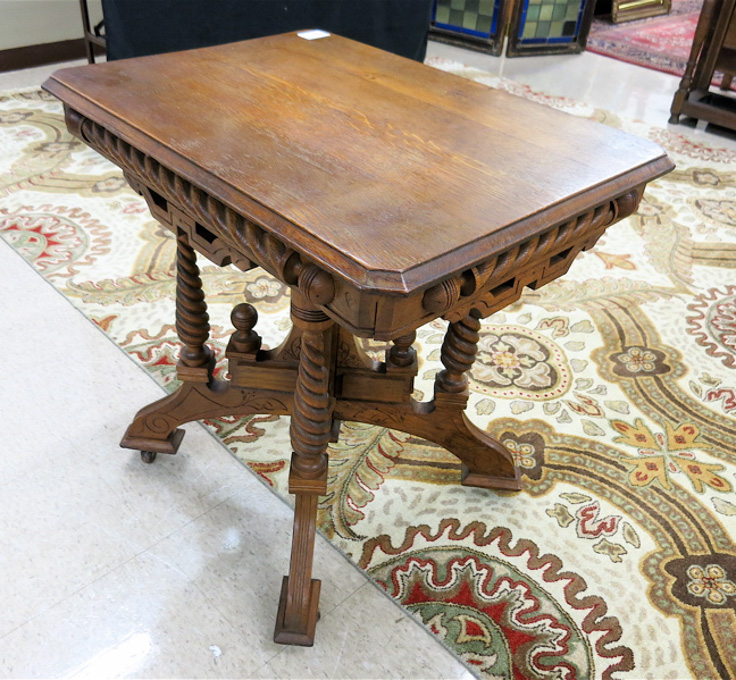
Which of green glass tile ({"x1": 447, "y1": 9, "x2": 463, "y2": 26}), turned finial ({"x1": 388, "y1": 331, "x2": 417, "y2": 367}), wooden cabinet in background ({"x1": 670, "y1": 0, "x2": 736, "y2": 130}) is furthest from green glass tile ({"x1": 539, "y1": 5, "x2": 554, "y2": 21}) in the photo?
turned finial ({"x1": 388, "y1": 331, "x2": 417, "y2": 367})

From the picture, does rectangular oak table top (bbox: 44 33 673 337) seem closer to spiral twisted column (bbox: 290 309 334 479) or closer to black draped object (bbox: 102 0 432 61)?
spiral twisted column (bbox: 290 309 334 479)

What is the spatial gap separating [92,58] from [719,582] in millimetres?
3234

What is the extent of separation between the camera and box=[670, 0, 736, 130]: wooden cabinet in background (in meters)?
3.32

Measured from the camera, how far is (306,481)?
46.6 inches

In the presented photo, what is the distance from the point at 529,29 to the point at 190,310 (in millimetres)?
3892

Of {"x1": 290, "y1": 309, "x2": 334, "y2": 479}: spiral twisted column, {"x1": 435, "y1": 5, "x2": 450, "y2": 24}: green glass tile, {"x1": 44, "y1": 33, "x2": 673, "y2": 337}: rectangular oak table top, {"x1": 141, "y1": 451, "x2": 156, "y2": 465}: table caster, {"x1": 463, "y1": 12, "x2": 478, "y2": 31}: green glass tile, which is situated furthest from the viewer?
{"x1": 435, "y1": 5, "x2": 450, "y2": 24}: green glass tile

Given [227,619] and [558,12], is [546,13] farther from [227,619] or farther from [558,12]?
[227,619]

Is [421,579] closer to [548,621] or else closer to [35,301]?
[548,621]

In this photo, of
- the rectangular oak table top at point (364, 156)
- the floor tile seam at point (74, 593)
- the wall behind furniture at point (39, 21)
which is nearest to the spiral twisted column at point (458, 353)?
the rectangular oak table top at point (364, 156)

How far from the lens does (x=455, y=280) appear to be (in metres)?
0.86

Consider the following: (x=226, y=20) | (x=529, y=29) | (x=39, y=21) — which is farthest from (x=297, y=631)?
(x=529, y=29)

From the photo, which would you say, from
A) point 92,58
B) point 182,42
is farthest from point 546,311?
point 92,58

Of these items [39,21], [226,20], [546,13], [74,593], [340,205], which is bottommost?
[74,593]

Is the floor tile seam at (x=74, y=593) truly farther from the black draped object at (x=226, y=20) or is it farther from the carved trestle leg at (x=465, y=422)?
the black draped object at (x=226, y=20)
